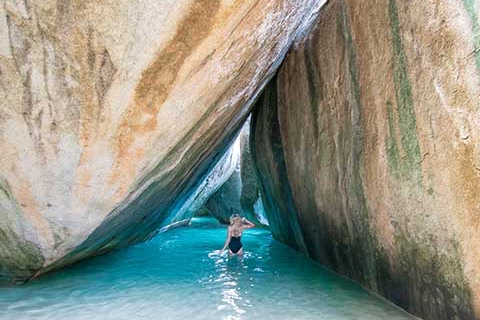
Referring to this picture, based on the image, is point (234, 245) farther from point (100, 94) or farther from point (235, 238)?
point (100, 94)

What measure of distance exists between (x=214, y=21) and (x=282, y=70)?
3.92 metres

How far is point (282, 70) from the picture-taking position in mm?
7668

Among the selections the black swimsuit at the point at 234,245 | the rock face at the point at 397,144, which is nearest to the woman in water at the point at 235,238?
the black swimsuit at the point at 234,245

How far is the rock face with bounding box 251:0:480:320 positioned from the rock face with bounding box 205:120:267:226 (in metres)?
8.23

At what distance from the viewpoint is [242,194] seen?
1642 centimetres

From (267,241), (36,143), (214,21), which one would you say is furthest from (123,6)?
(267,241)

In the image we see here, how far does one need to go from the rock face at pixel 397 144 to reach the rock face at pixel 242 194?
8.23 meters

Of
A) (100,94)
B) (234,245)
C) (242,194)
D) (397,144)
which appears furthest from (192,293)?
(242,194)

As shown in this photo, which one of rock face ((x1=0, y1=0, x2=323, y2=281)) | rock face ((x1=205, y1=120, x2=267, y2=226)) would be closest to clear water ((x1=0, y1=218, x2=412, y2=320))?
rock face ((x1=0, y1=0, x2=323, y2=281))

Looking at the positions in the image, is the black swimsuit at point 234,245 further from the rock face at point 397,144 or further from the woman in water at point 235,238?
the rock face at point 397,144

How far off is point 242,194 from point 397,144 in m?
12.5


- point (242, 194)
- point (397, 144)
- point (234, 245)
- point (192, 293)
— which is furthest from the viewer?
point (242, 194)

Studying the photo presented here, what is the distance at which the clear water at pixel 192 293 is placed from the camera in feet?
14.9

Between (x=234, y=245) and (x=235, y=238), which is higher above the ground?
(x=235, y=238)
